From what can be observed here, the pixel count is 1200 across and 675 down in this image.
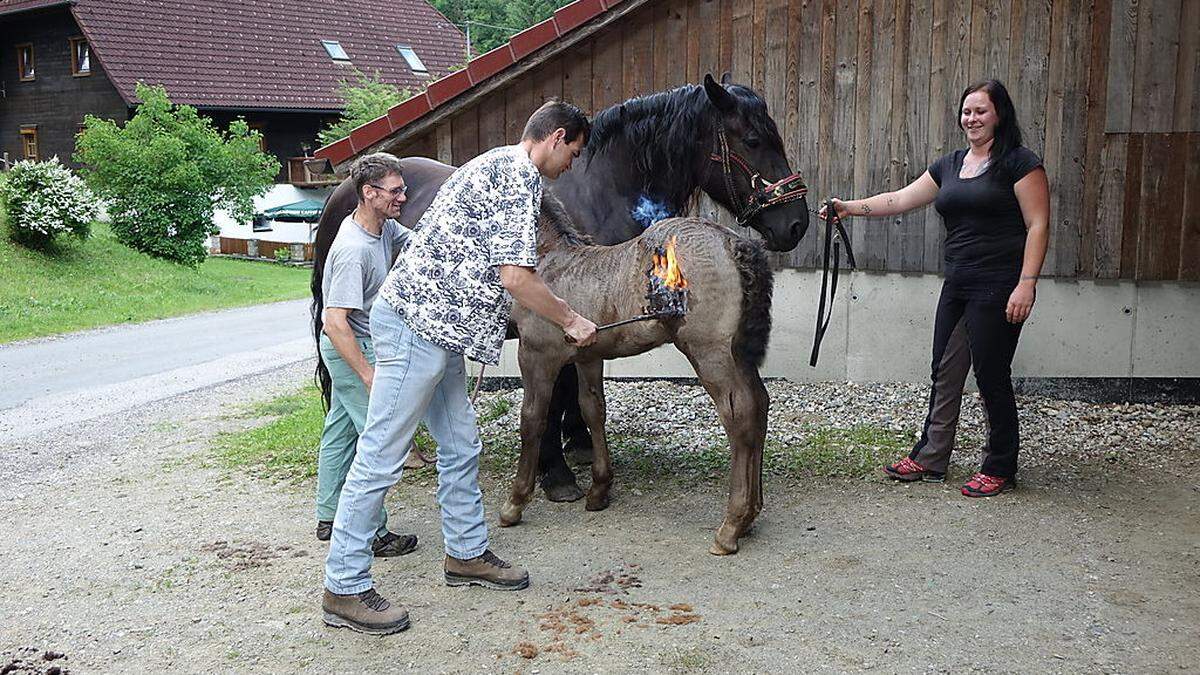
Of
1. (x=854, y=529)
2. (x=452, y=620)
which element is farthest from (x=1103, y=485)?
(x=452, y=620)

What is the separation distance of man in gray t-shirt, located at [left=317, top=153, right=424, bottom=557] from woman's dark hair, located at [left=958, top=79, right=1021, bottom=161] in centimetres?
289

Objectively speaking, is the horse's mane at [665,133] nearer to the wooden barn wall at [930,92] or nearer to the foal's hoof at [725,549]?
the foal's hoof at [725,549]

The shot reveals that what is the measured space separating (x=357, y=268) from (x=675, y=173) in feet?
6.13

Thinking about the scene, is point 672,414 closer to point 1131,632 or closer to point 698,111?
point 698,111

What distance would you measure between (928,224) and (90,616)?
6.25m

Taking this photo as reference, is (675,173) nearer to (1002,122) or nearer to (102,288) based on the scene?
(1002,122)

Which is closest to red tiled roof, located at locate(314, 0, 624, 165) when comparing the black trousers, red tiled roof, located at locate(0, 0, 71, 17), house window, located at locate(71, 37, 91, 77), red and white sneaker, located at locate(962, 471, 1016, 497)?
the black trousers

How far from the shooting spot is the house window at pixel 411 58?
1332 inches

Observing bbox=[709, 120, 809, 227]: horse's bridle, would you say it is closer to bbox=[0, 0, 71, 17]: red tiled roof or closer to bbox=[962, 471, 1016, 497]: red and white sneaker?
bbox=[962, 471, 1016, 497]: red and white sneaker

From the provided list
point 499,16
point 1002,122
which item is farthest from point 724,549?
point 499,16

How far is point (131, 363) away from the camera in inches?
439

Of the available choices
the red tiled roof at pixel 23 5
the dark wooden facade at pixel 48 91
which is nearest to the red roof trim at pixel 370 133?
the dark wooden facade at pixel 48 91

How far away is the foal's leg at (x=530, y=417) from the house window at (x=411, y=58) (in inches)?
1221

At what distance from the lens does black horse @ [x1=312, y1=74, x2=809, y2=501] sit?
509 cm
